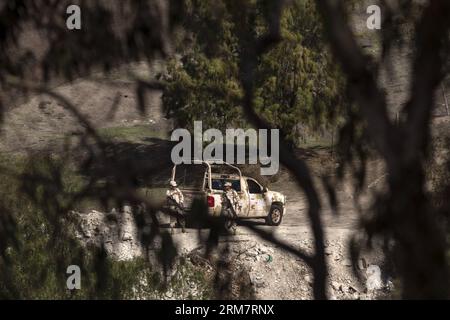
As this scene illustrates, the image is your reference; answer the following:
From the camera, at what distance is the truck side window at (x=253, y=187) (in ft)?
59.4

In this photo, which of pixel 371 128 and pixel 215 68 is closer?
pixel 371 128

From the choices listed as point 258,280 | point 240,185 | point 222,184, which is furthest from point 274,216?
point 222,184

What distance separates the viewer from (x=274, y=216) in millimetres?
18969

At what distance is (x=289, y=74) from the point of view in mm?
18594

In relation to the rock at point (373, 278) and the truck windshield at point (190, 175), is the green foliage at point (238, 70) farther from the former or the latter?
the rock at point (373, 278)

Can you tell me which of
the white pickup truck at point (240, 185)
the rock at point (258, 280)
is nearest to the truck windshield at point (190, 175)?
the white pickup truck at point (240, 185)

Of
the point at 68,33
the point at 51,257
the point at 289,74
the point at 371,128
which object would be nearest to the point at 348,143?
the point at 371,128

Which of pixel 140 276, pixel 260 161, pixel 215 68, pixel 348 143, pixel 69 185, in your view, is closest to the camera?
pixel 348 143

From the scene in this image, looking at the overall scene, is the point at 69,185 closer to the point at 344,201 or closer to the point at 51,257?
the point at 51,257

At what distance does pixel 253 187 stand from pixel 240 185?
66 centimetres

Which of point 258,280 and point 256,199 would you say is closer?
point 256,199

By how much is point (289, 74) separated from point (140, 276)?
4351 mm

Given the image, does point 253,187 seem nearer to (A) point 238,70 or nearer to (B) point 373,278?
(B) point 373,278

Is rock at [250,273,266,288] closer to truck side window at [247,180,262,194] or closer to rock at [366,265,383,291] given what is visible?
truck side window at [247,180,262,194]
